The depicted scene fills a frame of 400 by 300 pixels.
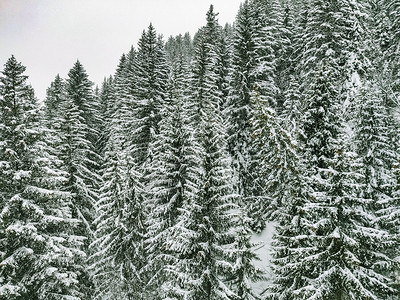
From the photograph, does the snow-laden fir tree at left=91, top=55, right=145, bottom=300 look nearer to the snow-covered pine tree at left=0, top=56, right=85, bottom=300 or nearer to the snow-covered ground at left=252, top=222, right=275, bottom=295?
the snow-covered pine tree at left=0, top=56, right=85, bottom=300

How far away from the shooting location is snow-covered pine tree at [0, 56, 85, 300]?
43.9ft

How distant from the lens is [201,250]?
13.6 meters

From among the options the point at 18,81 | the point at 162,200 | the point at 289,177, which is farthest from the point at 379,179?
the point at 18,81

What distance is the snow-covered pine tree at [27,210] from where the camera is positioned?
43.9 ft

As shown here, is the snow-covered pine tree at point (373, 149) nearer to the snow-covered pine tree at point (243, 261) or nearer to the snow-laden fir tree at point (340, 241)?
the snow-laden fir tree at point (340, 241)

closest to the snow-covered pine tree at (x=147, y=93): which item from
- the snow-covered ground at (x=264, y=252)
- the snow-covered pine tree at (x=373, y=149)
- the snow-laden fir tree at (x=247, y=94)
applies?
the snow-laden fir tree at (x=247, y=94)

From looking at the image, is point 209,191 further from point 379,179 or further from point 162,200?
point 379,179

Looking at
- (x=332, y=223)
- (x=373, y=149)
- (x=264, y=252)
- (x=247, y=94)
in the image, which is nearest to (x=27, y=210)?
(x=332, y=223)

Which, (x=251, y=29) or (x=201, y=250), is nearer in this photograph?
(x=201, y=250)

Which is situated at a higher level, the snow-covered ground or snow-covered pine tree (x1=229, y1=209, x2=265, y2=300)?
snow-covered pine tree (x1=229, y1=209, x2=265, y2=300)

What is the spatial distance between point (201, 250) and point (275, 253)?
12.0 feet

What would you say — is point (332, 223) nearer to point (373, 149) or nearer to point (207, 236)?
point (207, 236)

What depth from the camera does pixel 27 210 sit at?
14000 mm

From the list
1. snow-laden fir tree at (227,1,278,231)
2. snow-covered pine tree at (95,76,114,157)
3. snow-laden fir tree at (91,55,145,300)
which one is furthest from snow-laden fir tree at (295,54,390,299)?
snow-covered pine tree at (95,76,114,157)
